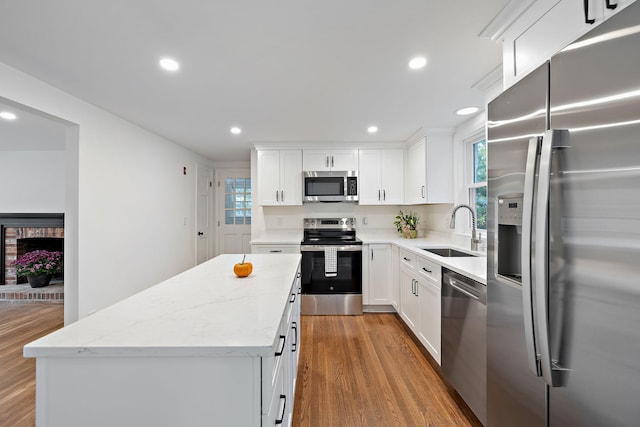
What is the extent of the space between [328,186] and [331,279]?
4.17 feet

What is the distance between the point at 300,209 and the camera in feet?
14.2

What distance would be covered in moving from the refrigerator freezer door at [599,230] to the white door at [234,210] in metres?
5.05

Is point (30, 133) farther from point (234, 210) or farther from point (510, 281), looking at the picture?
point (510, 281)

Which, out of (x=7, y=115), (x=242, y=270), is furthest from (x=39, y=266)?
(x=242, y=270)

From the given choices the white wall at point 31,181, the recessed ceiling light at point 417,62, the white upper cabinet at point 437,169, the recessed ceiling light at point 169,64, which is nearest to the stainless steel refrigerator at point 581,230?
the recessed ceiling light at point 417,62

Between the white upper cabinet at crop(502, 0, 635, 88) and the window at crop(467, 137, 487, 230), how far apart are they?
5.32 ft

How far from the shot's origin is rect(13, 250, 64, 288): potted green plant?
4.18 meters

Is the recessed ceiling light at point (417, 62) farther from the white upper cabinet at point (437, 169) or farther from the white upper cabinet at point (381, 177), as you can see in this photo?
the white upper cabinet at point (381, 177)

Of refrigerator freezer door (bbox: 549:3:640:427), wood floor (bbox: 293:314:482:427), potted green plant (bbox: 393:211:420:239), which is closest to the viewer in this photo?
refrigerator freezer door (bbox: 549:3:640:427)

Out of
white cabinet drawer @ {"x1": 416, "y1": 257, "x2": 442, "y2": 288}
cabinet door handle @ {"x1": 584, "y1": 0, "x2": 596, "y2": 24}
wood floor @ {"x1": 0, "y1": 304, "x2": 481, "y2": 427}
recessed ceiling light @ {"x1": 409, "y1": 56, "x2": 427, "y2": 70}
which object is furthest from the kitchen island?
recessed ceiling light @ {"x1": 409, "y1": 56, "x2": 427, "y2": 70}

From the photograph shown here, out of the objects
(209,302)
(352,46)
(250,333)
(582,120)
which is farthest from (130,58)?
(582,120)

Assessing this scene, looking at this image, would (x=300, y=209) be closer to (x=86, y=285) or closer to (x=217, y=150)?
(x=217, y=150)

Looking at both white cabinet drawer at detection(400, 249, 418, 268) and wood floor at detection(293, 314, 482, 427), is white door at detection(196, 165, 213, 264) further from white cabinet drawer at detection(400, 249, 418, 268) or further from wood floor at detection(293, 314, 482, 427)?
white cabinet drawer at detection(400, 249, 418, 268)

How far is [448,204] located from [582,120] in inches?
112
